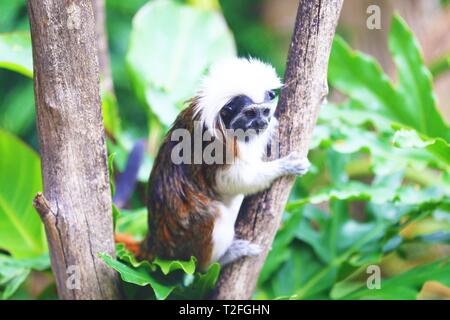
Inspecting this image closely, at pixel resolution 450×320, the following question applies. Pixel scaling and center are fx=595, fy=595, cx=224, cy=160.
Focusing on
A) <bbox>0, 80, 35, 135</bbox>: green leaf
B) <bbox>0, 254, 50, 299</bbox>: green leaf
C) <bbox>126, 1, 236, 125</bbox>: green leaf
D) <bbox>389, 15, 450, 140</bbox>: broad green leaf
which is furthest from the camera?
<bbox>0, 80, 35, 135</bbox>: green leaf

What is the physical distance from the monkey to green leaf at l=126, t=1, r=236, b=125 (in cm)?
113

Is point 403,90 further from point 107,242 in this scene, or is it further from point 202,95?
point 107,242

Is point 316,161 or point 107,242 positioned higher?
point 316,161

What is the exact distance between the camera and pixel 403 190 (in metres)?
2.81

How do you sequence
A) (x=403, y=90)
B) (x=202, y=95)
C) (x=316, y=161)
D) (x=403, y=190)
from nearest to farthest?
(x=202, y=95) < (x=403, y=190) < (x=403, y=90) < (x=316, y=161)

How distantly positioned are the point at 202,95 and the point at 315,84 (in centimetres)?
46

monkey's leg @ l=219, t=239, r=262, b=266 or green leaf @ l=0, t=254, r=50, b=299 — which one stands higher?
monkey's leg @ l=219, t=239, r=262, b=266

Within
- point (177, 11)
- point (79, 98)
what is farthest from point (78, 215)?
point (177, 11)

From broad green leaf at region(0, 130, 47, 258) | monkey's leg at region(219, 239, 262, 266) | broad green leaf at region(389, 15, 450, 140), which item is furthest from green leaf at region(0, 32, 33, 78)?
broad green leaf at region(389, 15, 450, 140)

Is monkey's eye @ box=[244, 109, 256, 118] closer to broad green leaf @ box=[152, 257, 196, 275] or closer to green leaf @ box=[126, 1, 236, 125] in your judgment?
broad green leaf @ box=[152, 257, 196, 275]

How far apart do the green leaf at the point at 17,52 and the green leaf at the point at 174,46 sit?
0.76 metres

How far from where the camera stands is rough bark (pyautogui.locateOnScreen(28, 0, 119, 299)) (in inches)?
80.5

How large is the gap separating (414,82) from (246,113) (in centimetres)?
118

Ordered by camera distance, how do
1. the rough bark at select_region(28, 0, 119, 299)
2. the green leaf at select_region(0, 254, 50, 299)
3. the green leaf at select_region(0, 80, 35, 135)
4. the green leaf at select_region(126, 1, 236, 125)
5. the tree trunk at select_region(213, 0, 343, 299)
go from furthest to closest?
the green leaf at select_region(0, 80, 35, 135) → the green leaf at select_region(126, 1, 236, 125) → the green leaf at select_region(0, 254, 50, 299) → the tree trunk at select_region(213, 0, 343, 299) → the rough bark at select_region(28, 0, 119, 299)
